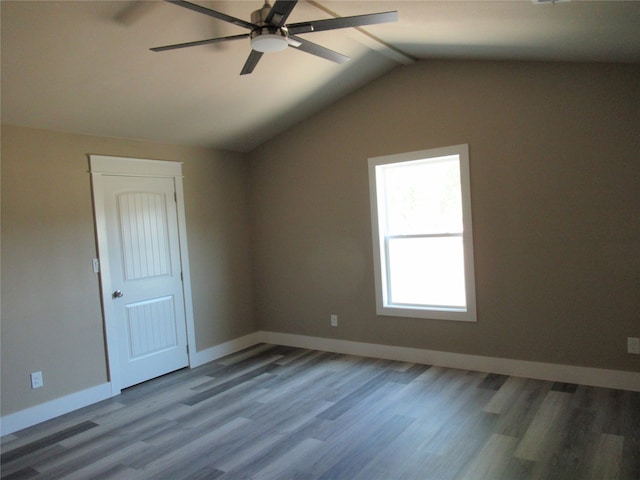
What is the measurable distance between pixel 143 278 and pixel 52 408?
4.40 ft

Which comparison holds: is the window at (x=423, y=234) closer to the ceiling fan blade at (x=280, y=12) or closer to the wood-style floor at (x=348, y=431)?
the wood-style floor at (x=348, y=431)

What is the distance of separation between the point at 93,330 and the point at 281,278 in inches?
85.2

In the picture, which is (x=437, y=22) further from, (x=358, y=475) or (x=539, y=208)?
(x=358, y=475)

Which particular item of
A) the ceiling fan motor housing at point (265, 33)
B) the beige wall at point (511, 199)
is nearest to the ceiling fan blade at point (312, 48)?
the ceiling fan motor housing at point (265, 33)

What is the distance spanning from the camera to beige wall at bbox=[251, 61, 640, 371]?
3486 millimetres

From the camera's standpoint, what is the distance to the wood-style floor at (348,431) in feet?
8.78

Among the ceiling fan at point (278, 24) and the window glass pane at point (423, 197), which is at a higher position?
the ceiling fan at point (278, 24)

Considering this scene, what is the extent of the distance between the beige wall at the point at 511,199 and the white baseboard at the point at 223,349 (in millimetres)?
910

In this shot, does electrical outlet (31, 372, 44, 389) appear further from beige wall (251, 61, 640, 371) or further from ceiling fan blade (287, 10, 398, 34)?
ceiling fan blade (287, 10, 398, 34)

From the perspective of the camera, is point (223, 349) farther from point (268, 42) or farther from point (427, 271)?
point (268, 42)

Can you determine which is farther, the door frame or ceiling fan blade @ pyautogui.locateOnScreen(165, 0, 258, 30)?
the door frame

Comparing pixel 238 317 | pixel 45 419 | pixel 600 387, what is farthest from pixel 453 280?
pixel 45 419

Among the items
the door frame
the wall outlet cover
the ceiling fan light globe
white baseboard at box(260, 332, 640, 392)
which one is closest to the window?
white baseboard at box(260, 332, 640, 392)

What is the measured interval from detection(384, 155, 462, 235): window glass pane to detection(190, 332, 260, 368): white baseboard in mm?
2253
